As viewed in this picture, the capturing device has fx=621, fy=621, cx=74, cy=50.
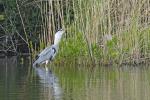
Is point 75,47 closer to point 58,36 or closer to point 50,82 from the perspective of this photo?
point 58,36

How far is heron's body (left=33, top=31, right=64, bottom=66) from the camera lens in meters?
14.2

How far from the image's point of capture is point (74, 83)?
10500 mm

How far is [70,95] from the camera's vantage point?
8930mm

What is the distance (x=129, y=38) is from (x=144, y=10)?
0.73m

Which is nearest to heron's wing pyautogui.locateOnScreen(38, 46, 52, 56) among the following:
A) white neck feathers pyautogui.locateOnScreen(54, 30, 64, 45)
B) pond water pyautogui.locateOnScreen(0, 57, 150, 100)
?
white neck feathers pyautogui.locateOnScreen(54, 30, 64, 45)

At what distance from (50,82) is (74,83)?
465mm

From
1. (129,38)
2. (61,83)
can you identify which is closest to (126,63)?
(129,38)

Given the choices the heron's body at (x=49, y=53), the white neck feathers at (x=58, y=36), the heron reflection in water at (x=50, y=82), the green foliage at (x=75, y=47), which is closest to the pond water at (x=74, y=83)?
the heron reflection in water at (x=50, y=82)

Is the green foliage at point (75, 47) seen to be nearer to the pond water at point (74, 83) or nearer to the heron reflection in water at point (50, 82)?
the pond water at point (74, 83)

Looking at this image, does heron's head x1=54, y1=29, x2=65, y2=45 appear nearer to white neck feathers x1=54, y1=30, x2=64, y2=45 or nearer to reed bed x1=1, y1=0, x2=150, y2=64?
white neck feathers x1=54, y1=30, x2=64, y2=45

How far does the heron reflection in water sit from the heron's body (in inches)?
13.9

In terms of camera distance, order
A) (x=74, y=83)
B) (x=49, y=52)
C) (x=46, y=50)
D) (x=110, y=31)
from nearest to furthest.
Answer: (x=74, y=83), (x=110, y=31), (x=49, y=52), (x=46, y=50)

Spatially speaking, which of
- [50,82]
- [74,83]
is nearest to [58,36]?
[50,82]

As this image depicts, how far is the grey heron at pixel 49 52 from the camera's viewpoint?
46.5 ft
